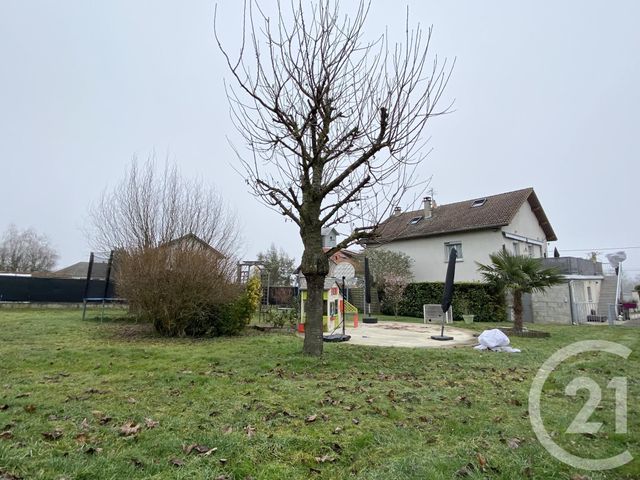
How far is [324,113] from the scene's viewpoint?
21.3 ft

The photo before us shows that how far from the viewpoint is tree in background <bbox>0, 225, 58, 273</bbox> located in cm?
4119

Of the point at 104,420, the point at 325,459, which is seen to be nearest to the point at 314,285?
the point at 104,420

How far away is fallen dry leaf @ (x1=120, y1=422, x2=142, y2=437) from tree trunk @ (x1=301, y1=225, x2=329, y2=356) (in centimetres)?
345

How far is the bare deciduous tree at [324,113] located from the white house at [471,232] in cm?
1302

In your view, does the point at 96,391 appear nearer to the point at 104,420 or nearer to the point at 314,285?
the point at 104,420

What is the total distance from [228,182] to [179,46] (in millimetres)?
7203

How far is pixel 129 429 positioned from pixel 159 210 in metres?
13.4

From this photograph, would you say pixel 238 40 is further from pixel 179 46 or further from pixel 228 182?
pixel 228 182

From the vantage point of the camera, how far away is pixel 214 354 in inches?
271

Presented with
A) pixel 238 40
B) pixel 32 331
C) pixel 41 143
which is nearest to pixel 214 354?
pixel 238 40

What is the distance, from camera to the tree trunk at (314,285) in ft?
21.0

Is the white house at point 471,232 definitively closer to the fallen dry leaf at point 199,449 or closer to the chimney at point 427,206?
the chimney at point 427,206

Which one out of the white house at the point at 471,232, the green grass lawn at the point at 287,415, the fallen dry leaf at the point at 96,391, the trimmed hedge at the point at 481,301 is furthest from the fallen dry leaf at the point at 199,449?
the white house at the point at 471,232

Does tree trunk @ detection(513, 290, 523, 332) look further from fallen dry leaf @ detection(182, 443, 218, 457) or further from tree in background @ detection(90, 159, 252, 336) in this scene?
fallen dry leaf @ detection(182, 443, 218, 457)
